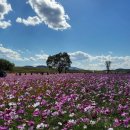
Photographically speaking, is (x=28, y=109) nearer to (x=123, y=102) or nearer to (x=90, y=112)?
(x=90, y=112)

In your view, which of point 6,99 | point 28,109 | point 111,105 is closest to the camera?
point 28,109

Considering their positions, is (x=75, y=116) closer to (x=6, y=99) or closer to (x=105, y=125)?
(x=105, y=125)

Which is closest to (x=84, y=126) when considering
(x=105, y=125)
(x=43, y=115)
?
(x=105, y=125)

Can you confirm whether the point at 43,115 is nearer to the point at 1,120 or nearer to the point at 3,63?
the point at 1,120

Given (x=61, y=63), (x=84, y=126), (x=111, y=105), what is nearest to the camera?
(x=84, y=126)

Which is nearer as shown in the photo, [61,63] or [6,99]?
[6,99]

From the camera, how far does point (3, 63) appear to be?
14875 cm

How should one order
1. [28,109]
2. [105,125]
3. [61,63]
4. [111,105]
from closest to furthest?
[105,125]
[28,109]
[111,105]
[61,63]

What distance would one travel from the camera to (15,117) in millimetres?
8727

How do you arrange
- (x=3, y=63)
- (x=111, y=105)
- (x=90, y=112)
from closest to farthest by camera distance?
(x=90, y=112) → (x=111, y=105) → (x=3, y=63)

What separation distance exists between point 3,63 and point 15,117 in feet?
465

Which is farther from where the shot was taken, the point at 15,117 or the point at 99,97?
the point at 99,97

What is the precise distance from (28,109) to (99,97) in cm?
427

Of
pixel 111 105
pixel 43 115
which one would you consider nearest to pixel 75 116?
pixel 43 115
